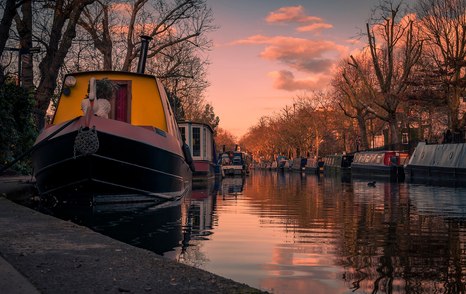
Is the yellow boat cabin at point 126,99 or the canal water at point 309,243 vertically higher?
the yellow boat cabin at point 126,99

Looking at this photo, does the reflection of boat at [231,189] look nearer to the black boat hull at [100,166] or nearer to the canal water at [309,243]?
the black boat hull at [100,166]

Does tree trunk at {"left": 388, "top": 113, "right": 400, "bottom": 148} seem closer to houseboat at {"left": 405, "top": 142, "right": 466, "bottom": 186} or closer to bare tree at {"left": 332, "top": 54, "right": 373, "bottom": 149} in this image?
houseboat at {"left": 405, "top": 142, "right": 466, "bottom": 186}

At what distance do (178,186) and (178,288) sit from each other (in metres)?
13.6

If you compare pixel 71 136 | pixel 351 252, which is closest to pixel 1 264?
pixel 351 252

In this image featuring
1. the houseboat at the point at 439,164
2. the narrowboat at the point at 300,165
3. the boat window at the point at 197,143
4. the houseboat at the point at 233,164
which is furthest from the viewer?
the narrowboat at the point at 300,165

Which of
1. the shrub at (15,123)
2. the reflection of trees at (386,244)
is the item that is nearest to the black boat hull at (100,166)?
the reflection of trees at (386,244)

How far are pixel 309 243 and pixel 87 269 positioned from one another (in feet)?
12.6

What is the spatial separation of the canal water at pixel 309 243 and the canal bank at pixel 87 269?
0.73 meters

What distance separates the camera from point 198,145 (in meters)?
36.1

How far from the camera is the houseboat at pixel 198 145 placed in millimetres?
34938

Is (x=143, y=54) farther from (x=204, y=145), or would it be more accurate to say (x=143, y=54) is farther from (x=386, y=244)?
(x=386, y=244)

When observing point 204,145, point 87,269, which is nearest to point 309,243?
point 87,269

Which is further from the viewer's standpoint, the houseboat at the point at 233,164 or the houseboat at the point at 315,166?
the houseboat at the point at 315,166

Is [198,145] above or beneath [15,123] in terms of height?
beneath
